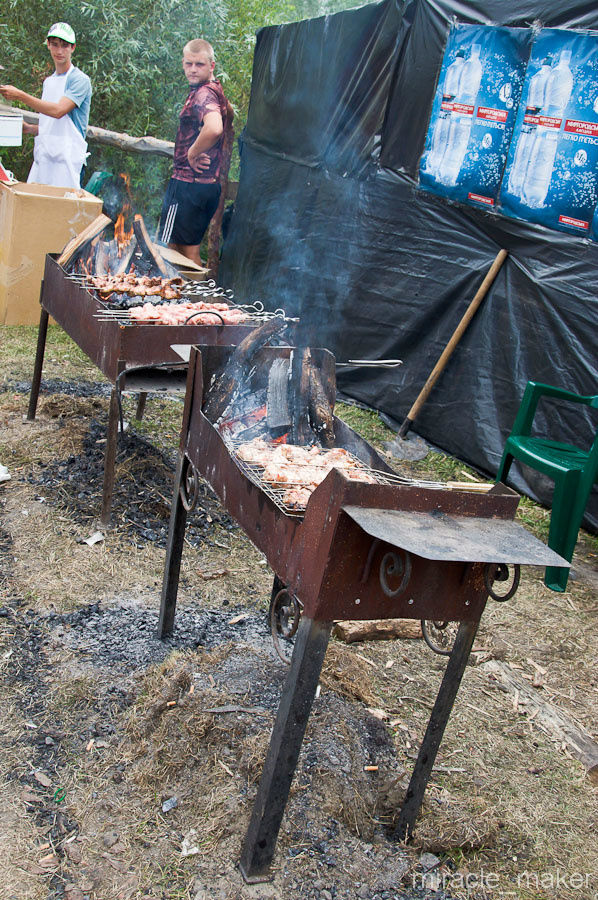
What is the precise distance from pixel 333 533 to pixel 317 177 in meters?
6.67

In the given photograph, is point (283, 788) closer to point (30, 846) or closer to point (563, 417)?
point (30, 846)

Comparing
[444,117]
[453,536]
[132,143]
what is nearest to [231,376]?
[453,536]

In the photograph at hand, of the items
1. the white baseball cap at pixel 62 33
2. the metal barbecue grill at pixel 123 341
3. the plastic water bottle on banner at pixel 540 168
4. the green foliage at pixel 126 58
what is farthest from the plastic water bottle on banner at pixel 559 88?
the green foliage at pixel 126 58

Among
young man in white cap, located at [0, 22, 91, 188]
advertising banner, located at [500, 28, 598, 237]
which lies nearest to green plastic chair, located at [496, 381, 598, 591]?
advertising banner, located at [500, 28, 598, 237]

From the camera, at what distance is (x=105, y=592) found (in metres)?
4.30

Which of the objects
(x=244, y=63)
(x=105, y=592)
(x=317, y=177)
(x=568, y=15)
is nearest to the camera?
(x=105, y=592)

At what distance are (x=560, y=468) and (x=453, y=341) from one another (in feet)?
7.09

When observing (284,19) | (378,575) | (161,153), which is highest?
(284,19)

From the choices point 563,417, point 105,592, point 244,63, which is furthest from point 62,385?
point 244,63

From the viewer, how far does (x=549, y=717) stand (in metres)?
3.94

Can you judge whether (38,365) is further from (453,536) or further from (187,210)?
(453,536)

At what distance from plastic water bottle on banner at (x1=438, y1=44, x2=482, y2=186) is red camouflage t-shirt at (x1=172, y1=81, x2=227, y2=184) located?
271cm

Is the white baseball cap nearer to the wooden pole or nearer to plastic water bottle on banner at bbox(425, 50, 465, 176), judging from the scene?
plastic water bottle on banner at bbox(425, 50, 465, 176)

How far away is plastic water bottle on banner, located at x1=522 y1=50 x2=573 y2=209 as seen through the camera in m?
5.80
